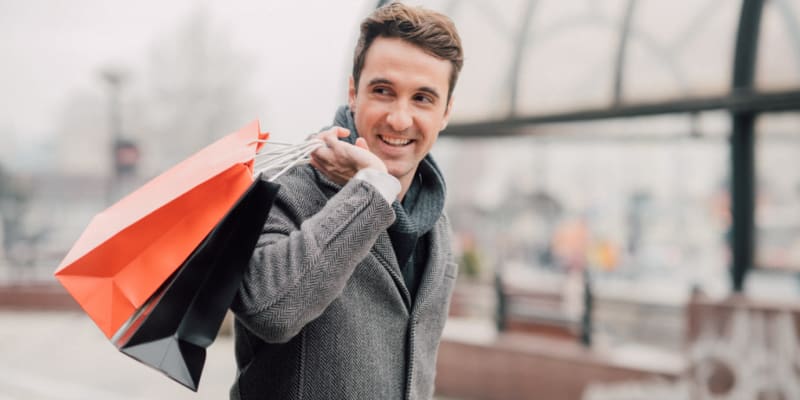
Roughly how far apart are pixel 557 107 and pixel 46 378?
590 centimetres

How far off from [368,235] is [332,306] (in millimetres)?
237

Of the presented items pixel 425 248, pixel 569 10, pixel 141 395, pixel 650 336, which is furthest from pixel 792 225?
pixel 141 395

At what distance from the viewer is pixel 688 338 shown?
5164mm

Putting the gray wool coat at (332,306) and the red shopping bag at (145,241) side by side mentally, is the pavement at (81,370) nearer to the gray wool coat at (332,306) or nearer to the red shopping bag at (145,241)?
the gray wool coat at (332,306)

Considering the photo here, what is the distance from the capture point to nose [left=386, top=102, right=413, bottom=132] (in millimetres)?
1480

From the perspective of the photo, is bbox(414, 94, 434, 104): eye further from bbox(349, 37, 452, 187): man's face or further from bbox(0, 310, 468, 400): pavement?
bbox(0, 310, 468, 400): pavement

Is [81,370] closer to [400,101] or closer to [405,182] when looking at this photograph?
[405,182]

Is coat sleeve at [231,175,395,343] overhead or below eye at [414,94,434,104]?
below

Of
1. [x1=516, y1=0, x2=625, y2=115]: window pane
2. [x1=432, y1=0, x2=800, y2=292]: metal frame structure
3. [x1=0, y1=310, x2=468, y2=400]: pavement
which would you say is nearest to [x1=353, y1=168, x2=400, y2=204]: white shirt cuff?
[x1=432, y1=0, x2=800, y2=292]: metal frame structure

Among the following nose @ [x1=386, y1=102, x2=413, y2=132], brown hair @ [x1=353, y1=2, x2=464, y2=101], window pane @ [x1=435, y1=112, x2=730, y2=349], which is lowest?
window pane @ [x1=435, y1=112, x2=730, y2=349]

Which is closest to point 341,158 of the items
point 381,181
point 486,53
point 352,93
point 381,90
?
point 381,181

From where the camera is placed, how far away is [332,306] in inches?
56.0

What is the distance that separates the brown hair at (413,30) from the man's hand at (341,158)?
213 mm

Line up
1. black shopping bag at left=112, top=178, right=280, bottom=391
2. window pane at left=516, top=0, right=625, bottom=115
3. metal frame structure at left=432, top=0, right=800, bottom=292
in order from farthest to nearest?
window pane at left=516, top=0, right=625, bottom=115
metal frame structure at left=432, top=0, right=800, bottom=292
black shopping bag at left=112, top=178, right=280, bottom=391
